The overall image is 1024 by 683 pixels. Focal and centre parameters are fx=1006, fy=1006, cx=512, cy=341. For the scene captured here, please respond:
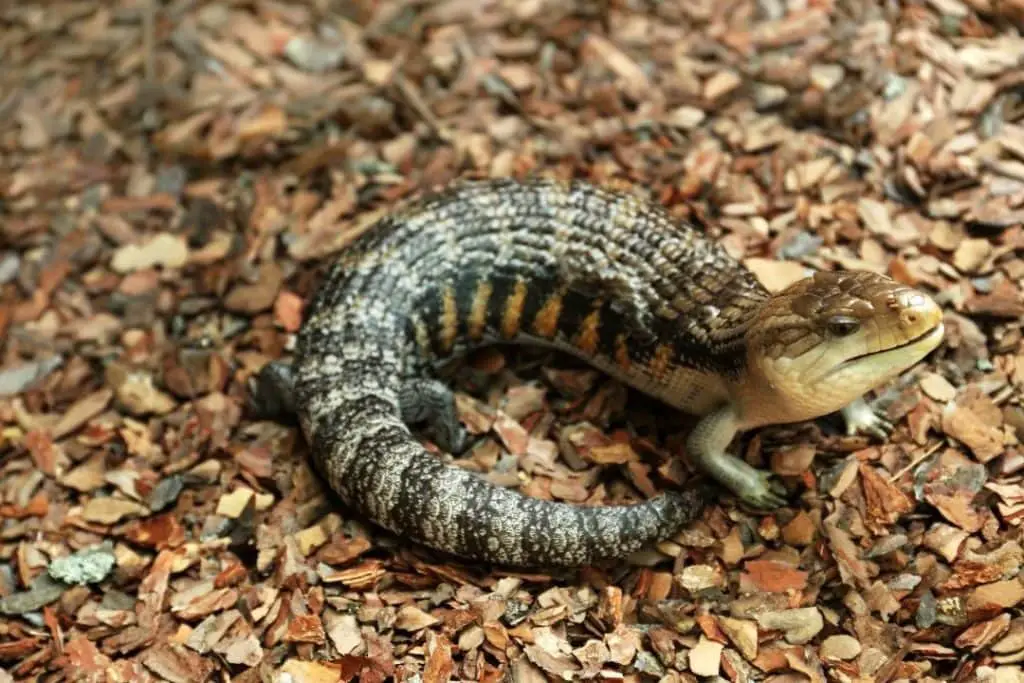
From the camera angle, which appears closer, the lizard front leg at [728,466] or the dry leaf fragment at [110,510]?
the lizard front leg at [728,466]

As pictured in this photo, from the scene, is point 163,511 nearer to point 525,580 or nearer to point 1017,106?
point 525,580

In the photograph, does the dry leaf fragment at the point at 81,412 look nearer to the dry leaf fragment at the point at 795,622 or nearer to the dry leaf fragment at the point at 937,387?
the dry leaf fragment at the point at 795,622

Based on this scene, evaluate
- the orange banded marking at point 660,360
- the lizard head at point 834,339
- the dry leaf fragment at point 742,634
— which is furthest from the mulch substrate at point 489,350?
the lizard head at point 834,339

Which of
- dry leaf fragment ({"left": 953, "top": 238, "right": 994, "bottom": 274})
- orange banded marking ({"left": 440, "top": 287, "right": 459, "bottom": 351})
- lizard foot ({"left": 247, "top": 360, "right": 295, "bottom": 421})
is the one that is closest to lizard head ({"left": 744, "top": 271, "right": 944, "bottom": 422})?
dry leaf fragment ({"left": 953, "top": 238, "right": 994, "bottom": 274})

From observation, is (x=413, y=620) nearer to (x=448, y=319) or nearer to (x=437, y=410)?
(x=437, y=410)

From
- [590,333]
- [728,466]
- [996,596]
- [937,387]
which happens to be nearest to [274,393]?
[590,333]
